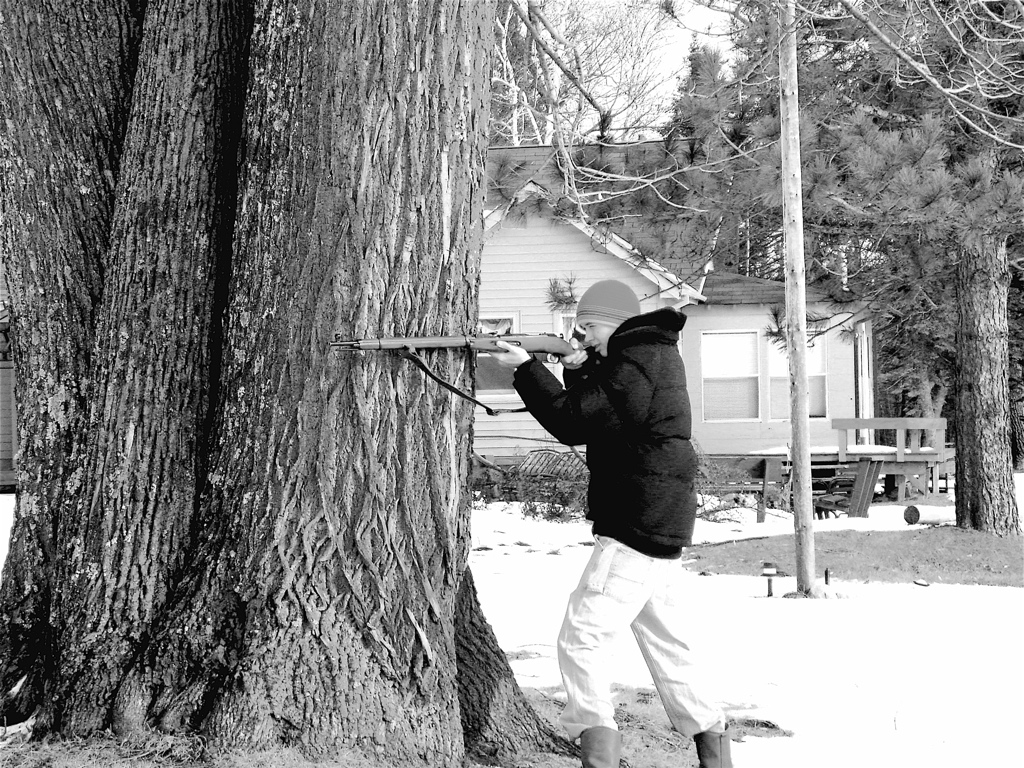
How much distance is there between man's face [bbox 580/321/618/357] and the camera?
13.6 ft

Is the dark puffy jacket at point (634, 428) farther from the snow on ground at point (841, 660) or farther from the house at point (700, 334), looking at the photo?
the house at point (700, 334)

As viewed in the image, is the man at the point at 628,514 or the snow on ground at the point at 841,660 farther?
the snow on ground at the point at 841,660

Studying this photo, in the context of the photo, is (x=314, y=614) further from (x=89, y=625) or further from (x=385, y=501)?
(x=89, y=625)

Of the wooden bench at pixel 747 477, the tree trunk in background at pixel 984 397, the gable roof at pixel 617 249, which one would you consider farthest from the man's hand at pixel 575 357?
the wooden bench at pixel 747 477

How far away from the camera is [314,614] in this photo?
3666mm

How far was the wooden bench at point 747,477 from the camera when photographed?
52.0ft

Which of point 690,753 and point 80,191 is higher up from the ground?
point 80,191

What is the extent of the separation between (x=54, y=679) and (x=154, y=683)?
44 cm

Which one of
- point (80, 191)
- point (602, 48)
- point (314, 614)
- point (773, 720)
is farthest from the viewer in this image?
point (602, 48)

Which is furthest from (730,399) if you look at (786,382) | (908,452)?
(908,452)

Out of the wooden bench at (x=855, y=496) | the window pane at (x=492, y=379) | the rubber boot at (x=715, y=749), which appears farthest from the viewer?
the window pane at (x=492, y=379)

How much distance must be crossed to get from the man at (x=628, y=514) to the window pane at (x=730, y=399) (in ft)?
52.0

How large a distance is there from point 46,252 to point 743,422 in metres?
16.2

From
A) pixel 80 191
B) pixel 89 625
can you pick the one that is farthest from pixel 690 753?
pixel 80 191
